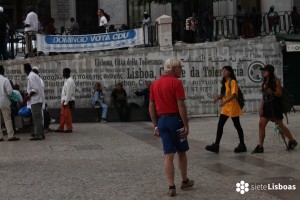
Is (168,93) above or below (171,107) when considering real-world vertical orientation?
above

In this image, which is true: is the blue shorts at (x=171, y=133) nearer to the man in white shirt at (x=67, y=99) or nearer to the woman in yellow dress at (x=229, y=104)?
the woman in yellow dress at (x=229, y=104)

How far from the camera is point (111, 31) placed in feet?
78.3

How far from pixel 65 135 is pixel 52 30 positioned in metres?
8.83

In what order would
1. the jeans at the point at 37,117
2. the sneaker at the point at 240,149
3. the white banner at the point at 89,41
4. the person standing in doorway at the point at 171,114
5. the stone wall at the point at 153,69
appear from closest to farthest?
1. the person standing in doorway at the point at 171,114
2. the sneaker at the point at 240,149
3. the jeans at the point at 37,117
4. the stone wall at the point at 153,69
5. the white banner at the point at 89,41

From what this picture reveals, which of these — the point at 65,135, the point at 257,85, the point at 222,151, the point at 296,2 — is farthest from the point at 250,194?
the point at 296,2

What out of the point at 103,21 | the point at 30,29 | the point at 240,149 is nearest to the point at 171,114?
the point at 240,149

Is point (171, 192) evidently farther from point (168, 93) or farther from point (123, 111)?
point (123, 111)

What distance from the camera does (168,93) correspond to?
845cm

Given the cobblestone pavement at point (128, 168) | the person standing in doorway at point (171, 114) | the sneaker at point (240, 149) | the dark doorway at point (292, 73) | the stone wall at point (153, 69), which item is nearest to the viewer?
the person standing in doorway at point (171, 114)

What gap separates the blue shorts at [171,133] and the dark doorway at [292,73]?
16.8 meters

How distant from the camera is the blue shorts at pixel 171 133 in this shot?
843cm

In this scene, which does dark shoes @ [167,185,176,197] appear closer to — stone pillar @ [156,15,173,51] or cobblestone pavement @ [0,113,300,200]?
cobblestone pavement @ [0,113,300,200]

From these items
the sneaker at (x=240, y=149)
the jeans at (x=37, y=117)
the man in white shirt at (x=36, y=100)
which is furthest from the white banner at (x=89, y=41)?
the sneaker at (x=240, y=149)

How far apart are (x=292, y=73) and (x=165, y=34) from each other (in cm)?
561
